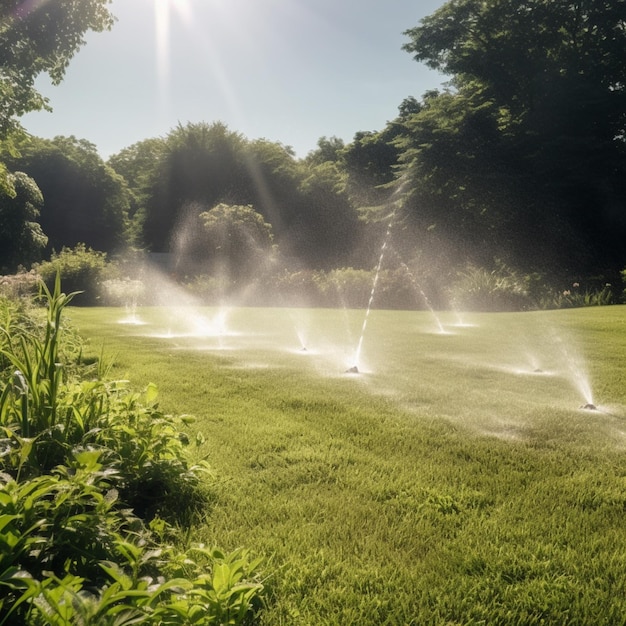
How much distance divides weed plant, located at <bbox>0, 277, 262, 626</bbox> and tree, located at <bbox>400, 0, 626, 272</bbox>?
27585 mm

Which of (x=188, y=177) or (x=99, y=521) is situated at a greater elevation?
(x=188, y=177)

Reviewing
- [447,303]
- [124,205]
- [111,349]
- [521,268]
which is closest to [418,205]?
[521,268]

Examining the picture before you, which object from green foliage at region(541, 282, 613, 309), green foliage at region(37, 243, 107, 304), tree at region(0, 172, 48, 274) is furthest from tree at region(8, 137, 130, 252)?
green foliage at region(541, 282, 613, 309)

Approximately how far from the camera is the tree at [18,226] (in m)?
30.9

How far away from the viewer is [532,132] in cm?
2673

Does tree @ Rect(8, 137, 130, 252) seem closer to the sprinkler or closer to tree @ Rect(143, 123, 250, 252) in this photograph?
tree @ Rect(143, 123, 250, 252)

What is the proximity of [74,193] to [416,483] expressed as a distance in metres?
49.3

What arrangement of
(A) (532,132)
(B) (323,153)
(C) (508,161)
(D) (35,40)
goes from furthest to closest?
1. (B) (323,153)
2. (C) (508,161)
3. (A) (532,132)
4. (D) (35,40)

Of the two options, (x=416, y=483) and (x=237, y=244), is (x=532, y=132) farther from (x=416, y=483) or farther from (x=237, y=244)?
(x=416, y=483)

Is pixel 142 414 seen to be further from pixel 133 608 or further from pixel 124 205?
pixel 124 205

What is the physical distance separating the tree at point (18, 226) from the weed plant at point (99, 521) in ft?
106

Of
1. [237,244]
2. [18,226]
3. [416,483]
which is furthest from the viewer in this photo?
[18,226]

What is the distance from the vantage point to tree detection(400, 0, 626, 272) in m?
26.5

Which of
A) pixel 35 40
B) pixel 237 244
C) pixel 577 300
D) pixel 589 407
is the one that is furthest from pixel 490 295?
pixel 35 40
